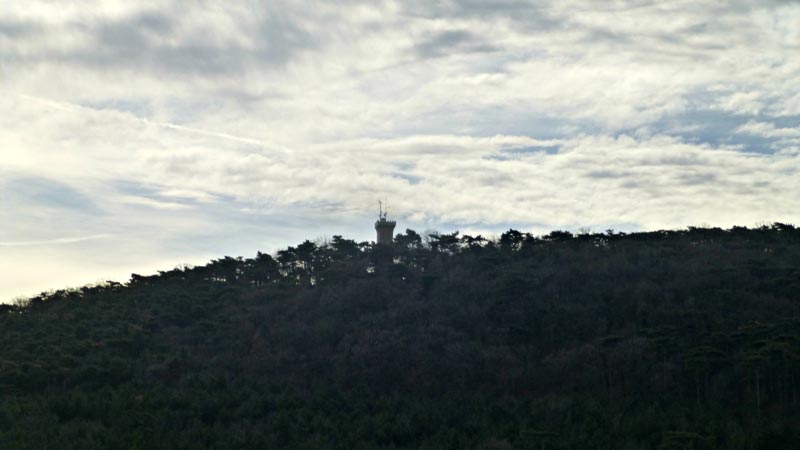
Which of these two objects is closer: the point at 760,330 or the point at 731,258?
the point at 760,330

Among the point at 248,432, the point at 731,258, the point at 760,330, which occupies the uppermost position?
the point at 731,258

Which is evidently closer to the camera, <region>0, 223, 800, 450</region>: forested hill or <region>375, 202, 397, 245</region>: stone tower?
<region>0, 223, 800, 450</region>: forested hill

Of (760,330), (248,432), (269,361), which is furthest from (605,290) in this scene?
(248,432)

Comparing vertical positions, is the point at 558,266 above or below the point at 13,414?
above

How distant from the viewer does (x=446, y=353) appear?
34.2 meters

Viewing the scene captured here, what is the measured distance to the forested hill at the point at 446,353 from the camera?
25703 mm

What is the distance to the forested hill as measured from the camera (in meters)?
25.7

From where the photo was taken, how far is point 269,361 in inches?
1430

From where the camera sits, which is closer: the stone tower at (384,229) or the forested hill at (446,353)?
the forested hill at (446,353)

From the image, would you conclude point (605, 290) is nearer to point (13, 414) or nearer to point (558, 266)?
point (558, 266)

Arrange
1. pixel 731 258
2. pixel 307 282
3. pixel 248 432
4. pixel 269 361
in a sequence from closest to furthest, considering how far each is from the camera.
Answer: pixel 248 432 < pixel 269 361 < pixel 731 258 < pixel 307 282

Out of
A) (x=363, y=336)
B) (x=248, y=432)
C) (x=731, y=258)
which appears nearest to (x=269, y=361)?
(x=363, y=336)

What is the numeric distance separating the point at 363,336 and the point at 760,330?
17272 millimetres

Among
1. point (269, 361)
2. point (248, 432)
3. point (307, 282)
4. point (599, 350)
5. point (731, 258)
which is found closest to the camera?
point (248, 432)
